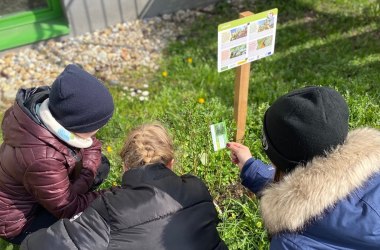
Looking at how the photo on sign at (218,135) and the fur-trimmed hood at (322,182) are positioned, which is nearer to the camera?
the fur-trimmed hood at (322,182)

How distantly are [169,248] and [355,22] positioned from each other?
3.91 m

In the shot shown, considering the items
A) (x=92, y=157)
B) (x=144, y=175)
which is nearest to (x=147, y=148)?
(x=144, y=175)

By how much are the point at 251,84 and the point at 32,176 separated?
2.37m

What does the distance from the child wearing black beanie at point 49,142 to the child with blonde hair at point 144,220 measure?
1.11 ft

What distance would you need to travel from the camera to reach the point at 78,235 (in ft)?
6.02

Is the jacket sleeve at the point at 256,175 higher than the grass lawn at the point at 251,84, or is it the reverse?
the jacket sleeve at the point at 256,175

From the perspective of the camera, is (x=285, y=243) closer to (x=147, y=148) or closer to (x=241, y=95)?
(x=147, y=148)

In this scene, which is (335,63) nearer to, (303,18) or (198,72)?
(303,18)

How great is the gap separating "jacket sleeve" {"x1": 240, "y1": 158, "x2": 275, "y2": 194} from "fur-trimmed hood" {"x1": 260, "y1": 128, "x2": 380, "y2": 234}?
653 mm

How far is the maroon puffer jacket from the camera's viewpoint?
2133mm

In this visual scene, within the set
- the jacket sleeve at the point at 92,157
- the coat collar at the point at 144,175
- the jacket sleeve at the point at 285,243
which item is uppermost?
the coat collar at the point at 144,175

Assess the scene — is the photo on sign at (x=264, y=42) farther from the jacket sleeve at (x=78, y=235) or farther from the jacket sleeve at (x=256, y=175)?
the jacket sleeve at (x=78, y=235)

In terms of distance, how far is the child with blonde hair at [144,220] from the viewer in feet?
5.96

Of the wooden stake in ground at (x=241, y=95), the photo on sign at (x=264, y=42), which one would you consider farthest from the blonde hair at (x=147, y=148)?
the photo on sign at (x=264, y=42)
